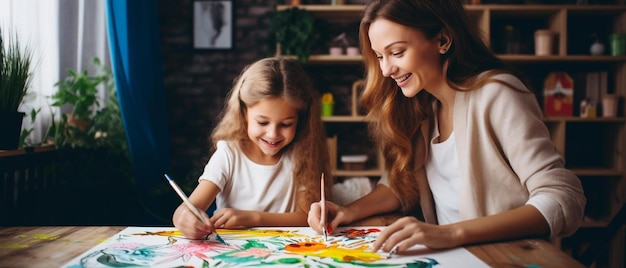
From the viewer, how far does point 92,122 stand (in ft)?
9.33

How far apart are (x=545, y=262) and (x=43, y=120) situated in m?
2.49

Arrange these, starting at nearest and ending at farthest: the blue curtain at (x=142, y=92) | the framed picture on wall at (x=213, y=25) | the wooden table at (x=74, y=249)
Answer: the wooden table at (x=74, y=249) → the blue curtain at (x=142, y=92) → the framed picture on wall at (x=213, y=25)

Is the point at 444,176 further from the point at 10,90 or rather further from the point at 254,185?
the point at 10,90

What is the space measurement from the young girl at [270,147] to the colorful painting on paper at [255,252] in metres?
0.40

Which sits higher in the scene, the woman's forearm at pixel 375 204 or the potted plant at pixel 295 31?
the potted plant at pixel 295 31

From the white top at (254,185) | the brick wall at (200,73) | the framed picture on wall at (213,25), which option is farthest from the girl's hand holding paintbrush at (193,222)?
the framed picture on wall at (213,25)

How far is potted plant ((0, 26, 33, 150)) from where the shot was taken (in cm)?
186

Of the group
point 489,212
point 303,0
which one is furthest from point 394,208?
point 303,0

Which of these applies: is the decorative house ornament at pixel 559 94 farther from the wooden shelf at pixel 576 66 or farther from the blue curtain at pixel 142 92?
the blue curtain at pixel 142 92

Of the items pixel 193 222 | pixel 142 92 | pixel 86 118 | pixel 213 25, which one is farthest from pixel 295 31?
pixel 193 222

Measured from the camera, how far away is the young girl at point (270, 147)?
1.66 metres

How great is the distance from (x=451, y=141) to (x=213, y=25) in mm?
2763

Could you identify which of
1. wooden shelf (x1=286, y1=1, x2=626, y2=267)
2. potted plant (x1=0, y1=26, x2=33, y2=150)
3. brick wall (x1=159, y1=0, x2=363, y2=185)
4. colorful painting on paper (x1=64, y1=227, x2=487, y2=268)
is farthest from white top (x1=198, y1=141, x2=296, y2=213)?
brick wall (x1=159, y1=0, x2=363, y2=185)

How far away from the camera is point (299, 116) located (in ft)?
5.93
